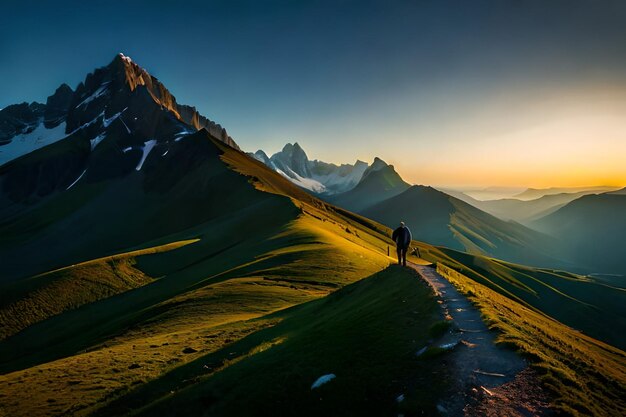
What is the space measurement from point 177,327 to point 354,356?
22601 millimetres

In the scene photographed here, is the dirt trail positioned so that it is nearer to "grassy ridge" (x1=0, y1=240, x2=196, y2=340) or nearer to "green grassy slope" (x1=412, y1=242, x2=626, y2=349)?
"grassy ridge" (x1=0, y1=240, x2=196, y2=340)

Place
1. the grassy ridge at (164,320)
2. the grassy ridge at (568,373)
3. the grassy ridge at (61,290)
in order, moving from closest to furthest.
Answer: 1. the grassy ridge at (568,373)
2. the grassy ridge at (164,320)
3. the grassy ridge at (61,290)

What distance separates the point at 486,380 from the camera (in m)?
12.6

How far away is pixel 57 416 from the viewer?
18.1 meters

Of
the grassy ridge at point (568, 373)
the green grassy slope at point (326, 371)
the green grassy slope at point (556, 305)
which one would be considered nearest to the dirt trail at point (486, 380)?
the grassy ridge at point (568, 373)

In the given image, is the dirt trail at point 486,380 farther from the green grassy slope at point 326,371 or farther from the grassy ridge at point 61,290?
the grassy ridge at point 61,290

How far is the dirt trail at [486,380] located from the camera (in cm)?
1116

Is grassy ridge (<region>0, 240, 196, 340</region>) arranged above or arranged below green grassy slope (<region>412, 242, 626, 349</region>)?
above

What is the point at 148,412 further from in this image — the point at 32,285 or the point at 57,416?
the point at 32,285

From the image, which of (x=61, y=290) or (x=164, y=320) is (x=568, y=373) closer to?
(x=164, y=320)

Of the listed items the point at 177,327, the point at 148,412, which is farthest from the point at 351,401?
the point at 177,327

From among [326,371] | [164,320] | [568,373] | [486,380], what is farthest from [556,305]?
[326,371]

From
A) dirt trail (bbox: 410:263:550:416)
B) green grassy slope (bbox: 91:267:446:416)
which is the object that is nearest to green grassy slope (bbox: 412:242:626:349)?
green grassy slope (bbox: 91:267:446:416)

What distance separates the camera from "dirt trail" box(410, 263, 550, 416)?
11164 mm
